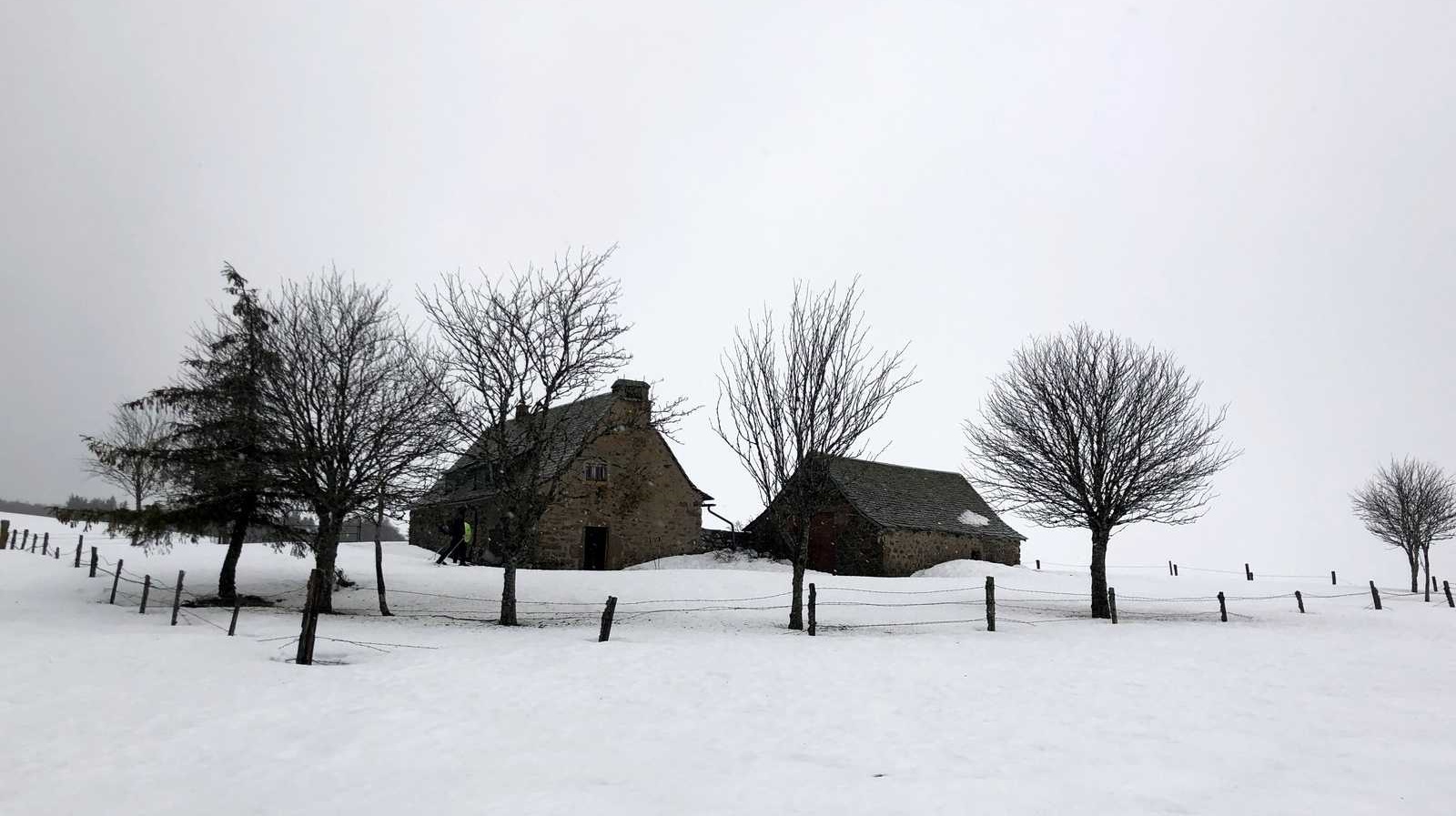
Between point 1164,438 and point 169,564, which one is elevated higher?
point 1164,438

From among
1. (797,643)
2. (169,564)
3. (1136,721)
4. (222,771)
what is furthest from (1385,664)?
(169,564)

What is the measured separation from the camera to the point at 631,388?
3127cm

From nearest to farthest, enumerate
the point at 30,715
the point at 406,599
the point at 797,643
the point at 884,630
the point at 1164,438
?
the point at 30,715, the point at 797,643, the point at 884,630, the point at 406,599, the point at 1164,438

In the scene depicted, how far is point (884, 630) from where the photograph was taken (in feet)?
55.8

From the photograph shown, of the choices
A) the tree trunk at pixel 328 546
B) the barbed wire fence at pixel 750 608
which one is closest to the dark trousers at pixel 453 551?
the barbed wire fence at pixel 750 608

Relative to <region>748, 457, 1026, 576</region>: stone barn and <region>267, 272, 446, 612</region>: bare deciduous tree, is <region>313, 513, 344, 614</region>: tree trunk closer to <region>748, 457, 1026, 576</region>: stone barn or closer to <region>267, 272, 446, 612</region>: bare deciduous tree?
<region>267, 272, 446, 612</region>: bare deciduous tree

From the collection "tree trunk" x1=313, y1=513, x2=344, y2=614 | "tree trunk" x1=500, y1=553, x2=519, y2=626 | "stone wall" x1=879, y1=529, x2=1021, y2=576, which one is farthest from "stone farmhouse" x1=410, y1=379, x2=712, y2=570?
"tree trunk" x1=500, y1=553, x2=519, y2=626

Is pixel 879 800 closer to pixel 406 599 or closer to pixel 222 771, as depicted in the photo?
pixel 222 771

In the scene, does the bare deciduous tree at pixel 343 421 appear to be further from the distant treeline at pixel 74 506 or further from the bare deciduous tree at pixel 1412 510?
the bare deciduous tree at pixel 1412 510

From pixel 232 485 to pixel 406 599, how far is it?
17.2 ft

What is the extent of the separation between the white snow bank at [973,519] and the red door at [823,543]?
243 inches

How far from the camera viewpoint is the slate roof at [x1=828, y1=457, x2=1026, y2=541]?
106 ft

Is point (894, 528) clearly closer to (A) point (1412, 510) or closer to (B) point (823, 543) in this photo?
(B) point (823, 543)

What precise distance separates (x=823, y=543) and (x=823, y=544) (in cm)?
4
